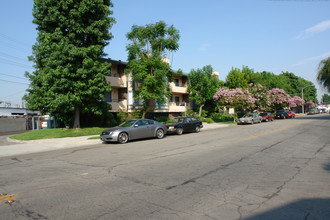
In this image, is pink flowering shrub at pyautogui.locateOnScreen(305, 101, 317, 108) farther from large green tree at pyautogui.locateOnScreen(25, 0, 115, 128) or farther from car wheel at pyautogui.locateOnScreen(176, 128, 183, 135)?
large green tree at pyautogui.locateOnScreen(25, 0, 115, 128)

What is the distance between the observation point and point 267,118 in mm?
33594

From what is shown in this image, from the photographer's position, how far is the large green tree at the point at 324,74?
31750mm

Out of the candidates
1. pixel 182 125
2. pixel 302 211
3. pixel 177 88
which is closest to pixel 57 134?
pixel 182 125

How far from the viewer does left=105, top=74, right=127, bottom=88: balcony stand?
25.7 meters

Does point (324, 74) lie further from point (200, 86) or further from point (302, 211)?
point (302, 211)

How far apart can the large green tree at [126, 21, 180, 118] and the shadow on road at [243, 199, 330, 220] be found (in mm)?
20634

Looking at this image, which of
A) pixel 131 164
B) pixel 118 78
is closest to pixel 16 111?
pixel 118 78

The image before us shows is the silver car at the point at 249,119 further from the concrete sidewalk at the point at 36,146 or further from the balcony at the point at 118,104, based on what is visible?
the concrete sidewalk at the point at 36,146

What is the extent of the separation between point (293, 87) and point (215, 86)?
170 feet

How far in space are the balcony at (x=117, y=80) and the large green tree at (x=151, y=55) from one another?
2.18m

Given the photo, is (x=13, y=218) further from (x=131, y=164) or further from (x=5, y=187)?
(x=131, y=164)

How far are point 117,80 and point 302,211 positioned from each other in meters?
24.6

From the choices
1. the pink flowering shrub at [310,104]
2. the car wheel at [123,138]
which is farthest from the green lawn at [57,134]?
the pink flowering shrub at [310,104]

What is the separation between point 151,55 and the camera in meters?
25.2
